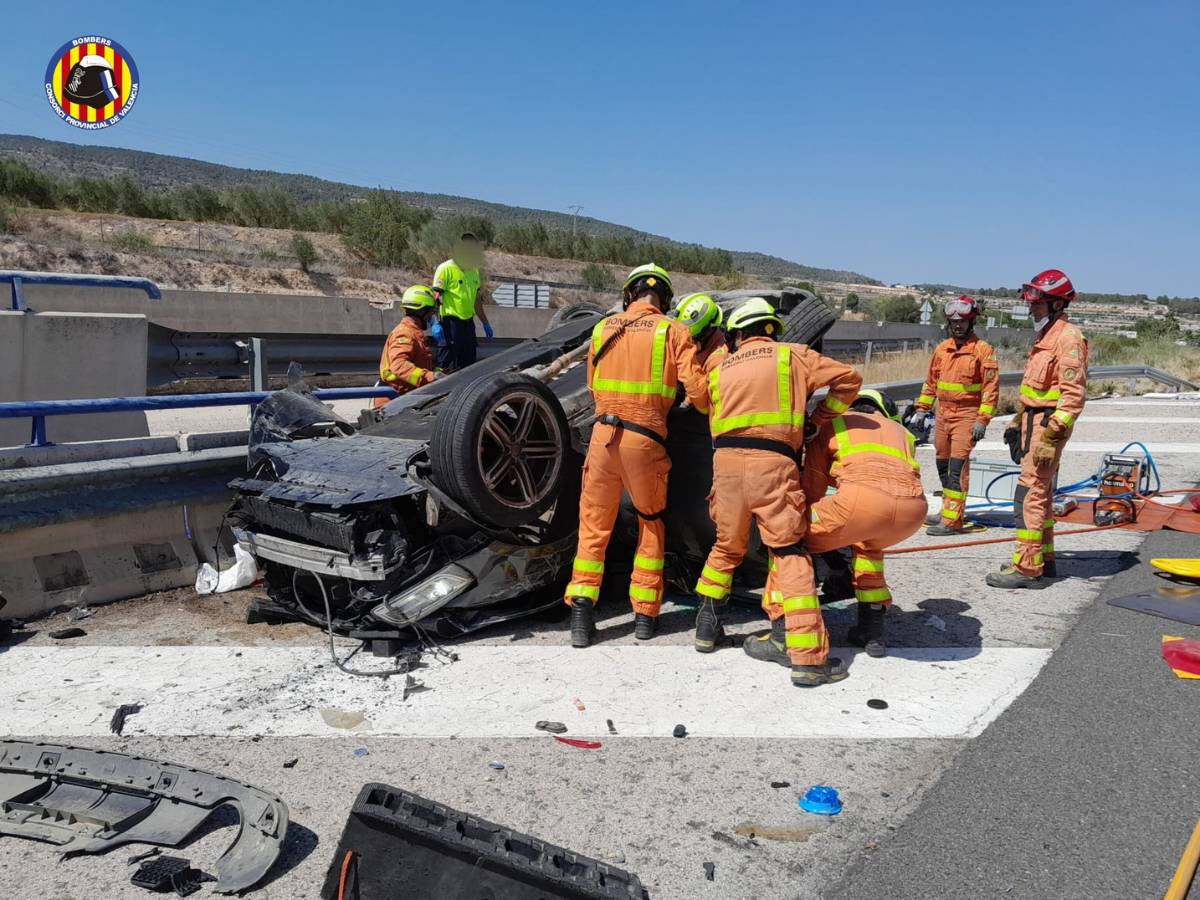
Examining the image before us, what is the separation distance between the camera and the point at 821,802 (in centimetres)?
318

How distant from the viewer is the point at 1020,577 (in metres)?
5.95

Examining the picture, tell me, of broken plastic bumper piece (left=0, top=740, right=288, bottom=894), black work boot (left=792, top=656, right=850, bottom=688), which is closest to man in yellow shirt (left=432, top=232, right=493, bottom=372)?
black work boot (left=792, top=656, right=850, bottom=688)

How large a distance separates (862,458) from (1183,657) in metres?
1.75

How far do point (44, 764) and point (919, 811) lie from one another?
2.97 metres

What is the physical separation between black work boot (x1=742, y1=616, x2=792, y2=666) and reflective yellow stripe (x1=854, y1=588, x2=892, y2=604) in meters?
0.44

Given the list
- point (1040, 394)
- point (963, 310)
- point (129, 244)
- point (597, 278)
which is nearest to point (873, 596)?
point (1040, 394)

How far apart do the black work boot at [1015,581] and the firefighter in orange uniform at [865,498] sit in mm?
1599

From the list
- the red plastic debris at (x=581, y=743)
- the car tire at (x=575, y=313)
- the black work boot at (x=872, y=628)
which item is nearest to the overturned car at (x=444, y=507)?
the black work boot at (x=872, y=628)

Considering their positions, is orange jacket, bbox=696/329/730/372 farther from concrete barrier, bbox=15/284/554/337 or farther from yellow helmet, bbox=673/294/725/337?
concrete barrier, bbox=15/284/554/337

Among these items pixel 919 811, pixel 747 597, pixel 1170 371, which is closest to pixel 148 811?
pixel 919 811

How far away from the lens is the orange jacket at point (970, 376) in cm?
774

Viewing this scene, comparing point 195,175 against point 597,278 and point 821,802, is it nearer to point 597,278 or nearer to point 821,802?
point 597,278

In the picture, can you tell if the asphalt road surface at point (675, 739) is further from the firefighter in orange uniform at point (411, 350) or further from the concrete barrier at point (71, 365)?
the firefighter in orange uniform at point (411, 350)

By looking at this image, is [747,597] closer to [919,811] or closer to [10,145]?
[919,811]
